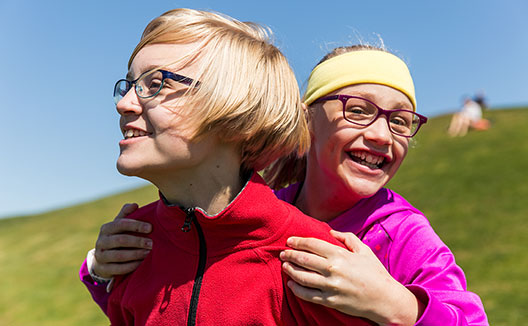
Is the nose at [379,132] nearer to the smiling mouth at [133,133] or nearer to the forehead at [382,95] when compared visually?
the forehead at [382,95]

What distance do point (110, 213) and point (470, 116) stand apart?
15.0m

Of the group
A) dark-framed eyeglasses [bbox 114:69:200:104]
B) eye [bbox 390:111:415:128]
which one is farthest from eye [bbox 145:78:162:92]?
eye [bbox 390:111:415:128]

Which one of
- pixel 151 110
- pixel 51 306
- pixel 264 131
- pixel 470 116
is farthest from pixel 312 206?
pixel 470 116

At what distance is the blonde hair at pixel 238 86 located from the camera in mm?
1939

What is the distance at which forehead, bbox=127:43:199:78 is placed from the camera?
1.97 meters

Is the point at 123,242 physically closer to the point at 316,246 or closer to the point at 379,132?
the point at 316,246

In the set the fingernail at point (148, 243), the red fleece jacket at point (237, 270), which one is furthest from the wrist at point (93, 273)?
the red fleece jacket at point (237, 270)

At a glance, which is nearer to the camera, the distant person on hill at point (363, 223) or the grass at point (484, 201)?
the distant person on hill at point (363, 223)

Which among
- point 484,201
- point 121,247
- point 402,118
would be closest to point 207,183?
point 121,247

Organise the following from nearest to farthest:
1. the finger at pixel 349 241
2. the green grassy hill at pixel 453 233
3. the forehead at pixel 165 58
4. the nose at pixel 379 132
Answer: the forehead at pixel 165 58 < the finger at pixel 349 241 < the nose at pixel 379 132 < the green grassy hill at pixel 453 233

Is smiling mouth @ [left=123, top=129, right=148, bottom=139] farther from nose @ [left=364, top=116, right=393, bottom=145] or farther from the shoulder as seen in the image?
nose @ [left=364, top=116, right=393, bottom=145]

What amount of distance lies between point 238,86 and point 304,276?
774mm

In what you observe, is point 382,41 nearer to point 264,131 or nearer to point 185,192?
point 264,131

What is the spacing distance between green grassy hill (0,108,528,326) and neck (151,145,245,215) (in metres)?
5.60
